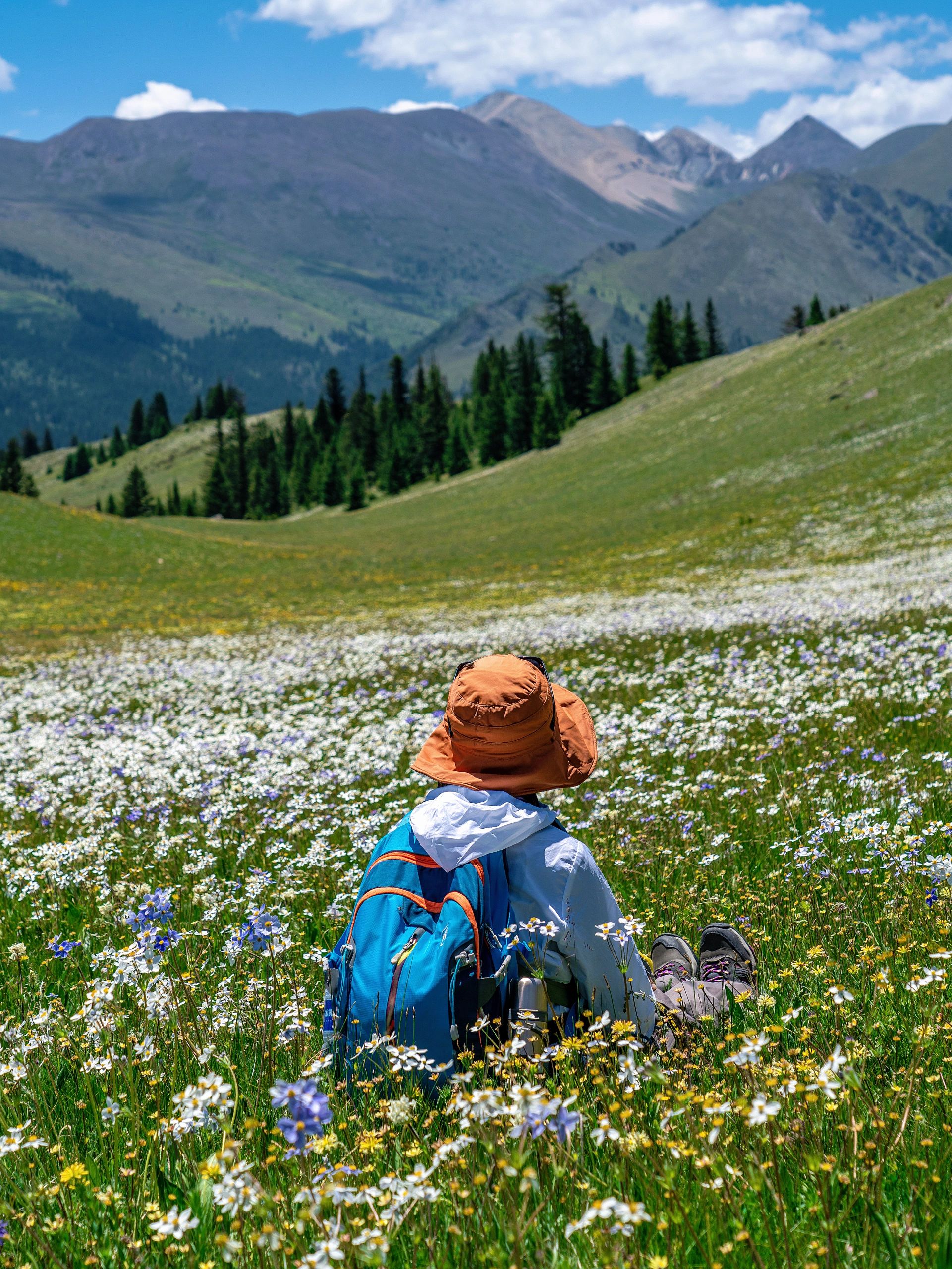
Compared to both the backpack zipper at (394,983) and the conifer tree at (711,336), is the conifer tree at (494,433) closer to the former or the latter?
the conifer tree at (711,336)

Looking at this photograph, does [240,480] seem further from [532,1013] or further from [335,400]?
[532,1013]

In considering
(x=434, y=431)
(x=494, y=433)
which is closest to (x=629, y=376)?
(x=494, y=433)

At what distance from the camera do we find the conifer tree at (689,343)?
125 meters

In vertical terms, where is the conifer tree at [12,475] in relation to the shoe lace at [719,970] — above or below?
above

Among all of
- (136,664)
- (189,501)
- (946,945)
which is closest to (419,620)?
(136,664)

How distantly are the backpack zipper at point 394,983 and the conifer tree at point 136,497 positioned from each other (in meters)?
153

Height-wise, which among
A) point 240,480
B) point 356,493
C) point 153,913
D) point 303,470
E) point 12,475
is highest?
point 240,480

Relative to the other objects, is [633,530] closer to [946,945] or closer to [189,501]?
[946,945]

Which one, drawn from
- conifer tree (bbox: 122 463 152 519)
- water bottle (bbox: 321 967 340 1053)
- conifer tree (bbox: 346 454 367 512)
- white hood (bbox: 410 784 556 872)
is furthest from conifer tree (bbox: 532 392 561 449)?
water bottle (bbox: 321 967 340 1053)

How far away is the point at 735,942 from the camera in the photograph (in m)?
4.18

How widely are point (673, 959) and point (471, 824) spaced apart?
1.57 m

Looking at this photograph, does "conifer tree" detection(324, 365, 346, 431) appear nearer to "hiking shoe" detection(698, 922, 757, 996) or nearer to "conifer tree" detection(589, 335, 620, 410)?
"conifer tree" detection(589, 335, 620, 410)

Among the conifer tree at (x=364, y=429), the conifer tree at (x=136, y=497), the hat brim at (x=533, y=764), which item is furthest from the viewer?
the conifer tree at (x=136, y=497)

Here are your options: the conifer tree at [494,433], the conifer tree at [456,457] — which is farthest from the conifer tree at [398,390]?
the conifer tree at [494,433]
